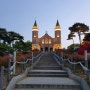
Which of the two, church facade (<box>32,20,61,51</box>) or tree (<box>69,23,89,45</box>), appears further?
church facade (<box>32,20,61,51</box>)

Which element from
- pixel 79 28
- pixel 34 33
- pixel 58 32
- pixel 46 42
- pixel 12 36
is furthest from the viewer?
pixel 58 32

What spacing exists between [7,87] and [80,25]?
197 feet

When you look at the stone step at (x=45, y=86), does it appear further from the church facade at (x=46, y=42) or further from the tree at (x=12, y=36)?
the church facade at (x=46, y=42)

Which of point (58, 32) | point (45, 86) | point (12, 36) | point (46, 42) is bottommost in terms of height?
point (45, 86)

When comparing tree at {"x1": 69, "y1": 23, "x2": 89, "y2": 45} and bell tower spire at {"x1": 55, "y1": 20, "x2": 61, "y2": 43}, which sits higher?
bell tower spire at {"x1": 55, "y1": 20, "x2": 61, "y2": 43}

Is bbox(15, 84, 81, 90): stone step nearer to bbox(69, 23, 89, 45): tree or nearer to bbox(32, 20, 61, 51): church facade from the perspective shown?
bbox(69, 23, 89, 45): tree

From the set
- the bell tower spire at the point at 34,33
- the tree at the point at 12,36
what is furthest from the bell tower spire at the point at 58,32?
the tree at the point at 12,36

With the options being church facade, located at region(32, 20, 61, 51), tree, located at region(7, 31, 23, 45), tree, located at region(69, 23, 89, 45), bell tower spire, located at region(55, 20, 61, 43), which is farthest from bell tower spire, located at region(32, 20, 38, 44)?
tree, located at region(7, 31, 23, 45)

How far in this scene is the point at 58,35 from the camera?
130875 mm

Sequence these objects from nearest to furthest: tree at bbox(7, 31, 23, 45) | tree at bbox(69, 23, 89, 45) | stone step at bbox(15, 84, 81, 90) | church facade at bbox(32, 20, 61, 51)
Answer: stone step at bbox(15, 84, 81, 90), tree at bbox(7, 31, 23, 45), tree at bbox(69, 23, 89, 45), church facade at bbox(32, 20, 61, 51)

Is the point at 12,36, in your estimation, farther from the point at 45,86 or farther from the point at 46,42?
the point at 46,42

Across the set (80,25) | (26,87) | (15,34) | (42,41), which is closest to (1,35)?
(15,34)

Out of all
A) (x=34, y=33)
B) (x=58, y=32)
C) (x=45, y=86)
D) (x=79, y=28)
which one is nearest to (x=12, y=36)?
(x=79, y=28)

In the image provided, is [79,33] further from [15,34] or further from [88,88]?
[88,88]
